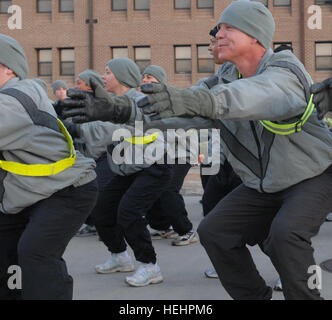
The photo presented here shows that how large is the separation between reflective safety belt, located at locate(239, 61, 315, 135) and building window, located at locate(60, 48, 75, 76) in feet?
88.7

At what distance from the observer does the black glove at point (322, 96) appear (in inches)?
105

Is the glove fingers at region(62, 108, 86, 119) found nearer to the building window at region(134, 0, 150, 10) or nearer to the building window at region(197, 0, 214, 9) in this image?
the building window at region(197, 0, 214, 9)

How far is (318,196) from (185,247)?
150 inches

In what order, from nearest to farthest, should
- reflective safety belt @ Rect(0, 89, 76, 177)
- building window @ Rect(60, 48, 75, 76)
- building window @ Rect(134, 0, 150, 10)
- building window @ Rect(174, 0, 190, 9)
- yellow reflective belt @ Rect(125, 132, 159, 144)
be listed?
reflective safety belt @ Rect(0, 89, 76, 177) → yellow reflective belt @ Rect(125, 132, 159, 144) → building window @ Rect(174, 0, 190, 9) → building window @ Rect(134, 0, 150, 10) → building window @ Rect(60, 48, 75, 76)

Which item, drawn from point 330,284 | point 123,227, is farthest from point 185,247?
point 330,284

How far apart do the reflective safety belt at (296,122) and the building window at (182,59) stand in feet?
84.6

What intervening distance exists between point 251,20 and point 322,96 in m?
0.73

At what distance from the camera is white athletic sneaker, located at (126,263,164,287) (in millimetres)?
4949

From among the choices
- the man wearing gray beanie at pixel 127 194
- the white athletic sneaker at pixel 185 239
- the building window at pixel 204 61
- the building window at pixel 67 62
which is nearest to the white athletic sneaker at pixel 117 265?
the man wearing gray beanie at pixel 127 194

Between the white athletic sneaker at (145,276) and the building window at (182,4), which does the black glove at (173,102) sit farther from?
the building window at (182,4)

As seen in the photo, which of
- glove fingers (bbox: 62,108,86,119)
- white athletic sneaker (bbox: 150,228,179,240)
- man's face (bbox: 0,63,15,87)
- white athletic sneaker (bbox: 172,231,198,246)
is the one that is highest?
man's face (bbox: 0,63,15,87)

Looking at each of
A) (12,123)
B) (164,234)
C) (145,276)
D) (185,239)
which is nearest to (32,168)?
(12,123)

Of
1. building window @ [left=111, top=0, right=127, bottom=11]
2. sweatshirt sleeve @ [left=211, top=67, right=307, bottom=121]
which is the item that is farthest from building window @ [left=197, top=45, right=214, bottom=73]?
sweatshirt sleeve @ [left=211, top=67, right=307, bottom=121]

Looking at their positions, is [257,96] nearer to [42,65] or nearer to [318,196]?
[318,196]
